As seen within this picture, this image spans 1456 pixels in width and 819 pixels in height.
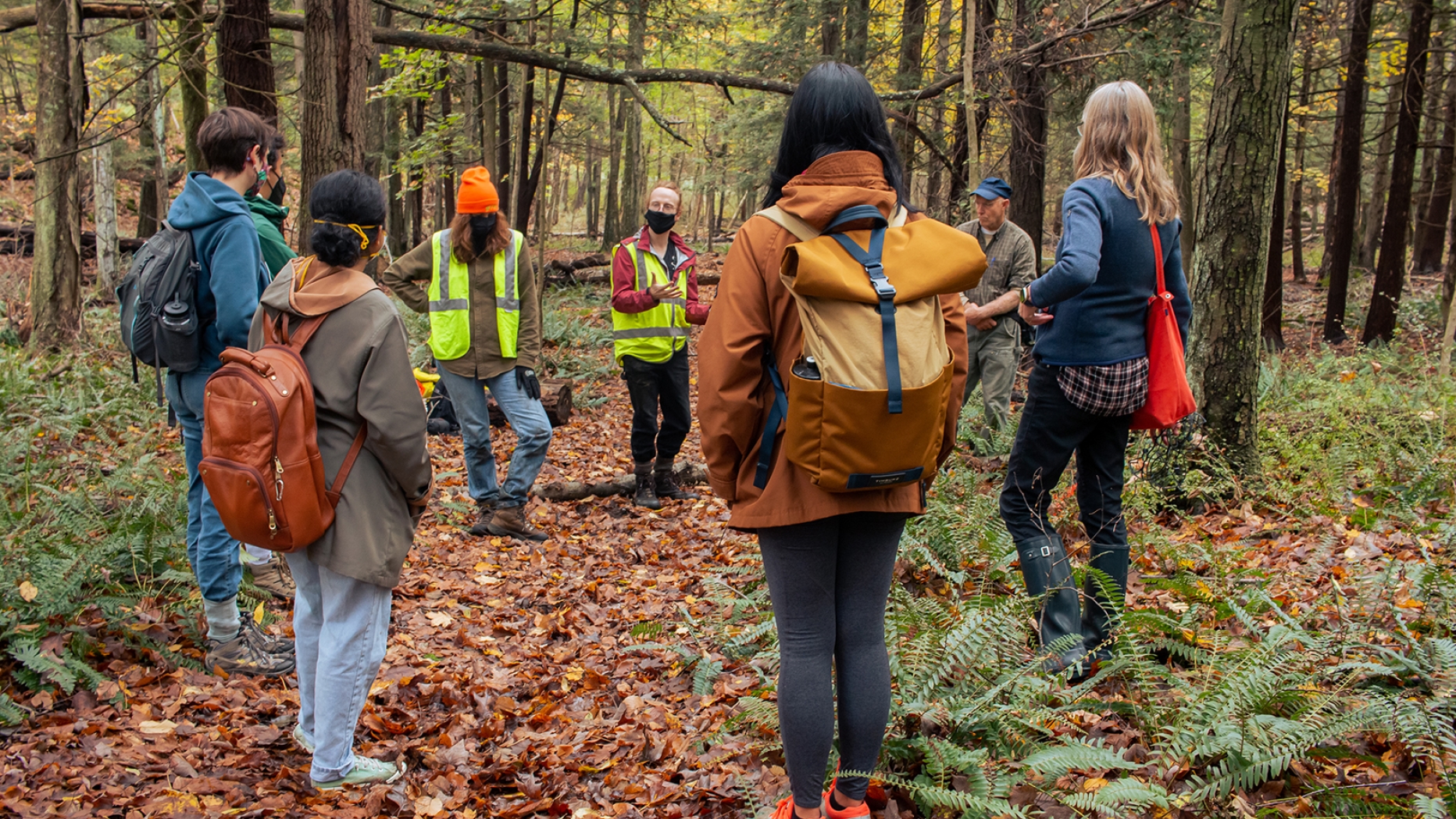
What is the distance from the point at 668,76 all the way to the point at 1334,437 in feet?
24.8

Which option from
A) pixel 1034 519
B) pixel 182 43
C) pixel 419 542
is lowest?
pixel 419 542

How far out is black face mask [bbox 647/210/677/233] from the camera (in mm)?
6684

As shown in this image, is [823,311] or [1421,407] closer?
[823,311]

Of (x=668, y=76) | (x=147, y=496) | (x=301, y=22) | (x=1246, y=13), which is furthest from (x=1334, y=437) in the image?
(x=301, y=22)

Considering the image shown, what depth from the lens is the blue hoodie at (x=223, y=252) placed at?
389cm

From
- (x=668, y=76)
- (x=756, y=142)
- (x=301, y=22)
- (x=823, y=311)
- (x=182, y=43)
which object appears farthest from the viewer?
(x=756, y=142)

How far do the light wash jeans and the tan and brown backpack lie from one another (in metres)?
1.75

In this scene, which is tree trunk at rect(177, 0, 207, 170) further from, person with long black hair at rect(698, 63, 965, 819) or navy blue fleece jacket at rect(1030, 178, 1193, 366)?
navy blue fleece jacket at rect(1030, 178, 1193, 366)

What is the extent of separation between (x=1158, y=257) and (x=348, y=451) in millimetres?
3098

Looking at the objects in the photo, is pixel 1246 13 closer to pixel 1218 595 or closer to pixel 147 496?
pixel 1218 595

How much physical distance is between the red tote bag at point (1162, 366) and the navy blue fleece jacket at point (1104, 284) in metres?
0.03

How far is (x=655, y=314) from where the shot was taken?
22.1 feet

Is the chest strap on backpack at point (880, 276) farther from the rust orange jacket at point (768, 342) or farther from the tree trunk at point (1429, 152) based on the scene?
the tree trunk at point (1429, 152)

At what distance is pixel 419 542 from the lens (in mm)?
6301
